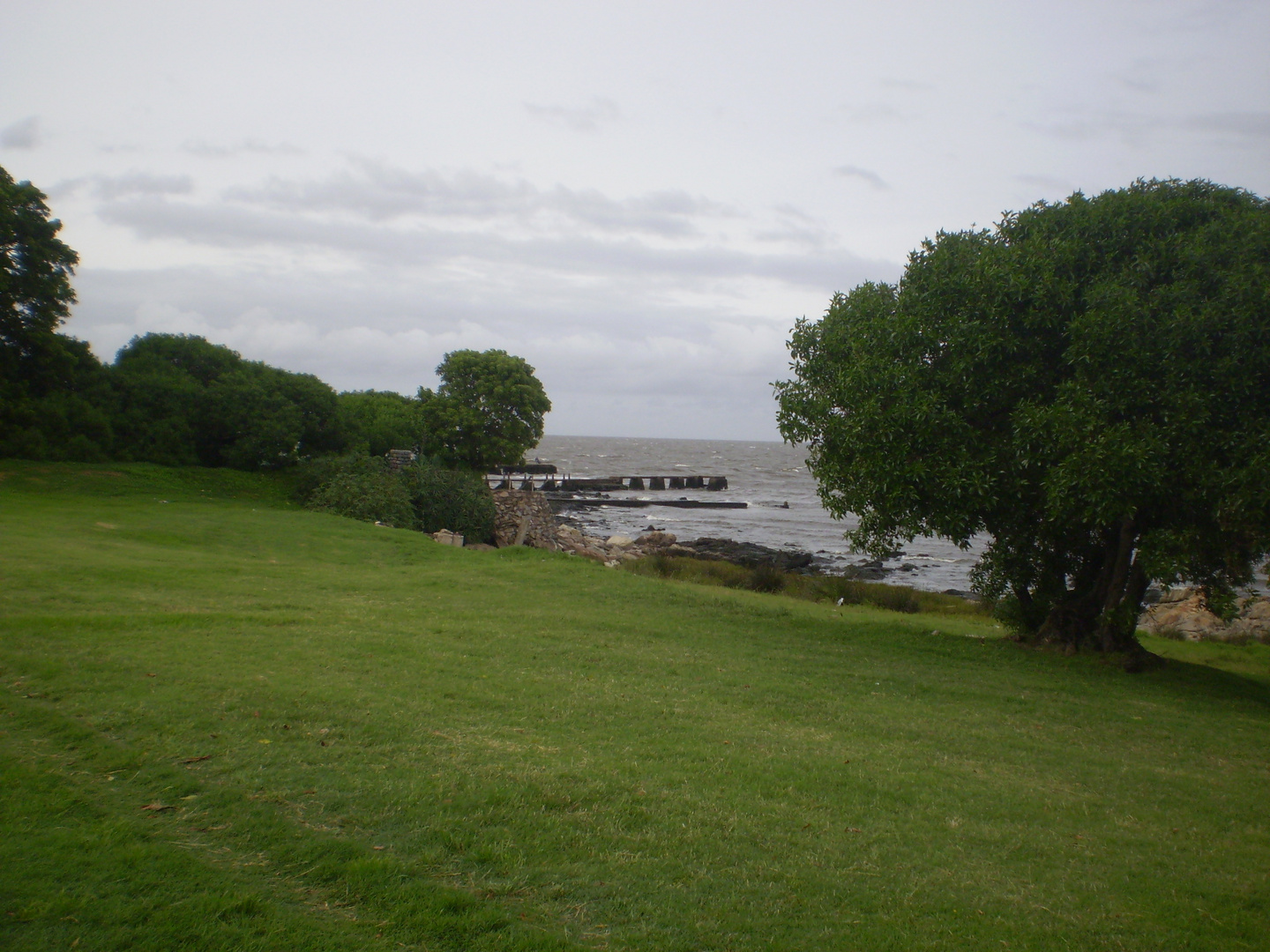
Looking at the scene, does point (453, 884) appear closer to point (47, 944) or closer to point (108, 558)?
point (47, 944)

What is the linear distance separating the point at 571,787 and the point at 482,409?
4106 centimetres

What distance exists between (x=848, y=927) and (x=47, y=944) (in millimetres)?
4107

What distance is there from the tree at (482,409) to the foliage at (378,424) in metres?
1.62

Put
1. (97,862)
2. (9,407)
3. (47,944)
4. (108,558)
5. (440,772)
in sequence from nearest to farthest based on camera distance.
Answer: (47,944) < (97,862) < (440,772) < (108,558) < (9,407)

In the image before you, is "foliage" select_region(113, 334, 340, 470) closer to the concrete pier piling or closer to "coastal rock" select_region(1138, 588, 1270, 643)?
"coastal rock" select_region(1138, 588, 1270, 643)

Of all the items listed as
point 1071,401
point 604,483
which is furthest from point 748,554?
point 604,483

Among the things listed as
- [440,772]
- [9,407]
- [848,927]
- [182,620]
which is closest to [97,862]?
[440,772]

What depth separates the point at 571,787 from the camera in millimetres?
6453

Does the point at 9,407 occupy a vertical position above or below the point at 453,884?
above

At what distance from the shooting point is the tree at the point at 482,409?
149 ft

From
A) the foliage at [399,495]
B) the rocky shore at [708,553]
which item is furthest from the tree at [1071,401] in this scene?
the foliage at [399,495]

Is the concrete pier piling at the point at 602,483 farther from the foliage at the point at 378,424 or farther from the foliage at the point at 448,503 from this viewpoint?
the foliage at the point at 448,503

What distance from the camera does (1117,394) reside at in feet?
42.6

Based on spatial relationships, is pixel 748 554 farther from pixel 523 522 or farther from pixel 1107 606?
pixel 1107 606
